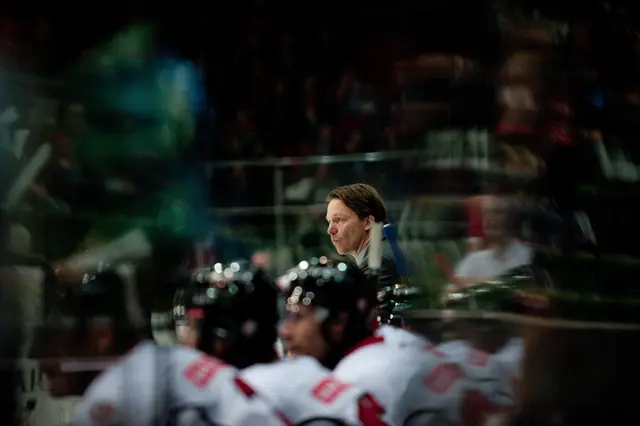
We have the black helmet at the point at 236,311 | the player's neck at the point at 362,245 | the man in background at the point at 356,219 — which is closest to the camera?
the black helmet at the point at 236,311

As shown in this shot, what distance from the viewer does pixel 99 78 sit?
82.4 inches

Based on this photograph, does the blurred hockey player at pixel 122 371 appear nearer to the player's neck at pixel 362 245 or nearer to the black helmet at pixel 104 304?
the black helmet at pixel 104 304

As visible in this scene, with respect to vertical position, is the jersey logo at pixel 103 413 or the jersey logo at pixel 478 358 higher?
the jersey logo at pixel 478 358

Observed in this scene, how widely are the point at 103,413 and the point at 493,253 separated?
3.38 ft

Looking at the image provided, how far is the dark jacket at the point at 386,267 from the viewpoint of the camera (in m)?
2.24

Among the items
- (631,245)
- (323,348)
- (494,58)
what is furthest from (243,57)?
(631,245)

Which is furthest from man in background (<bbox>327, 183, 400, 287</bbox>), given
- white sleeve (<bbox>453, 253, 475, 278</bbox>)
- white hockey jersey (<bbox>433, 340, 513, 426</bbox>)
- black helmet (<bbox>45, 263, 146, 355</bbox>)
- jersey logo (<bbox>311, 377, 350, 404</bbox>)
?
black helmet (<bbox>45, 263, 146, 355</bbox>)

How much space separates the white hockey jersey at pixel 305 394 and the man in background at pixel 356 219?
540 millimetres

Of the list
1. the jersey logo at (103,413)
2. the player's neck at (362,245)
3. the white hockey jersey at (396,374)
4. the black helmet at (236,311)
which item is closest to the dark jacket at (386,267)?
the player's neck at (362,245)

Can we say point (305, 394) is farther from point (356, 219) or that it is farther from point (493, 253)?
point (356, 219)

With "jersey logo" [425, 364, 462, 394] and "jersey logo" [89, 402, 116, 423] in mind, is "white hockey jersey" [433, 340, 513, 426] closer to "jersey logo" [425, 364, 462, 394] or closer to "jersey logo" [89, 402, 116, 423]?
"jersey logo" [425, 364, 462, 394]

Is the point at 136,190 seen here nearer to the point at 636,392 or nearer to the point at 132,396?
the point at 132,396

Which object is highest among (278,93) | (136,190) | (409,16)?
(409,16)

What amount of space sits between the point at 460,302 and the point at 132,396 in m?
0.86
